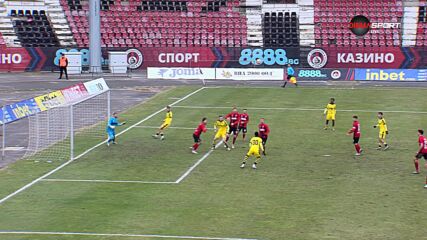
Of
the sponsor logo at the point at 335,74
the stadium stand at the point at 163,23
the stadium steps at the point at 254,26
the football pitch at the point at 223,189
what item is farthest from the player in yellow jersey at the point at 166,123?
the stadium steps at the point at 254,26

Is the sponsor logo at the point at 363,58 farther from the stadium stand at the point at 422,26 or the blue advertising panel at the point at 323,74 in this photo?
the blue advertising panel at the point at 323,74

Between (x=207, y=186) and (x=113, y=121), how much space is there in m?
9.30

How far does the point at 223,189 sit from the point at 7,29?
2105 inches

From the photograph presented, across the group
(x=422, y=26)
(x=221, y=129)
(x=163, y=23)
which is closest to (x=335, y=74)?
(x=422, y=26)

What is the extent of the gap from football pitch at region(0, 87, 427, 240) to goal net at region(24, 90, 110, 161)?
78 centimetres

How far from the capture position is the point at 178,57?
73.8m

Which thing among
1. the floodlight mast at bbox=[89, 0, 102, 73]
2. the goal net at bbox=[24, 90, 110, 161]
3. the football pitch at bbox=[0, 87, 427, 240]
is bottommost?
the football pitch at bbox=[0, 87, 427, 240]

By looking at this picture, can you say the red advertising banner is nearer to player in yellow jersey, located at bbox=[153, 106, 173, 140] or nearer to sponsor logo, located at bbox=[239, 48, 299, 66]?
sponsor logo, located at bbox=[239, 48, 299, 66]

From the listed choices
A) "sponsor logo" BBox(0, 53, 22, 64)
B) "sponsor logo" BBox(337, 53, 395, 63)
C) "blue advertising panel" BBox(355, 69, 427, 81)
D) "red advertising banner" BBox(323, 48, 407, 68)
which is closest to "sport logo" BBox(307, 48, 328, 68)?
"red advertising banner" BBox(323, 48, 407, 68)

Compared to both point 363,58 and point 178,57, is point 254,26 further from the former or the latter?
point 363,58

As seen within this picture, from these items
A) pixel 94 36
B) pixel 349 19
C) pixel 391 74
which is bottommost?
pixel 391 74

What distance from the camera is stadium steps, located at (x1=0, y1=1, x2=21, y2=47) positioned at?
249 feet

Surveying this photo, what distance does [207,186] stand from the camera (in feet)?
98.0

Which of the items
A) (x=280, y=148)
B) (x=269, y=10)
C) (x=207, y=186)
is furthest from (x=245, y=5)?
(x=207, y=186)
